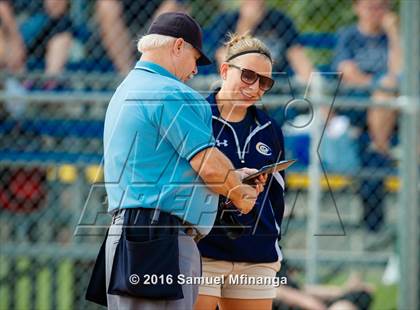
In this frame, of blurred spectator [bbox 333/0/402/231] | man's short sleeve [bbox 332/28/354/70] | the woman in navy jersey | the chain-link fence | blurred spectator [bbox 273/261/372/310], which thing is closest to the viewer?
the woman in navy jersey

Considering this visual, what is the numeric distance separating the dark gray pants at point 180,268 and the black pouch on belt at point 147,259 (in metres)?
0.04

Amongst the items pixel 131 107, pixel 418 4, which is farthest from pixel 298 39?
pixel 131 107

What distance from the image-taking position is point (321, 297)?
22.4 ft

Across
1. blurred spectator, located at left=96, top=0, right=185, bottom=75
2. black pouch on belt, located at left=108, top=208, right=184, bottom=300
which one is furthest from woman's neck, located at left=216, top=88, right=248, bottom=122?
blurred spectator, located at left=96, top=0, right=185, bottom=75

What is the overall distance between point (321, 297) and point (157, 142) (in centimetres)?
297

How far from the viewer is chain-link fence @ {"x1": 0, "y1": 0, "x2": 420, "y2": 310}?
7.39 m

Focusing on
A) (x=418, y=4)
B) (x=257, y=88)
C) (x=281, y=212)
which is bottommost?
(x=281, y=212)

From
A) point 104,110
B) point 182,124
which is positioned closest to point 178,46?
point 182,124

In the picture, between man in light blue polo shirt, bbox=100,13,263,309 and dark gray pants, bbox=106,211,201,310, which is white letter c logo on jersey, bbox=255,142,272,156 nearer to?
man in light blue polo shirt, bbox=100,13,263,309

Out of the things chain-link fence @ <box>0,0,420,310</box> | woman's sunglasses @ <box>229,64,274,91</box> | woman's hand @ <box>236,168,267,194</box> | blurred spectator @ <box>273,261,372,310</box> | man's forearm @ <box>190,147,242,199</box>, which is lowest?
man's forearm @ <box>190,147,242,199</box>

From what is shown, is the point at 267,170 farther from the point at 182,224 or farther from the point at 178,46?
the point at 178,46

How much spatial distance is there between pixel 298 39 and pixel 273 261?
324 cm

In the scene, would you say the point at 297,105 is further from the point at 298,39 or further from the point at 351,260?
the point at 351,260

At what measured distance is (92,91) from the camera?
7.59 meters
